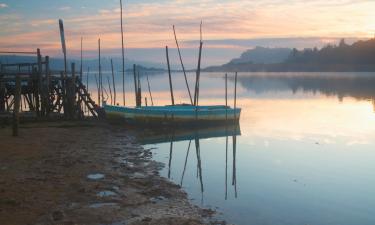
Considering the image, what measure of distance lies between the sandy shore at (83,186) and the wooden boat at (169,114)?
7.48m

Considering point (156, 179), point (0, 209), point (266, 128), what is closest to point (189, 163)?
point (156, 179)

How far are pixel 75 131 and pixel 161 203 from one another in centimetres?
1339

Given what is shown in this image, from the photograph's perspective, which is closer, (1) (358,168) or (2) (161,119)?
(1) (358,168)

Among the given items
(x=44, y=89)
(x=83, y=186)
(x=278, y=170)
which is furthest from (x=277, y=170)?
(x=44, y=89)

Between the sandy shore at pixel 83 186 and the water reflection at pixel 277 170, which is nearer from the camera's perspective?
the sandy shore at pixel 83 186

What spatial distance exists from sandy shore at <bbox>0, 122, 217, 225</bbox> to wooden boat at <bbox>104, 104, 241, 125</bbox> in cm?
748

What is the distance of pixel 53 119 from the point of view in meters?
26.6

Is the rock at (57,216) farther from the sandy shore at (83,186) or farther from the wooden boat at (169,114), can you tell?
the wooden boat at (169,114)

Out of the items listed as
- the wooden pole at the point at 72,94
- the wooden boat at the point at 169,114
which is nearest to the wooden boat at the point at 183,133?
the wooden boat at the point at 169,114

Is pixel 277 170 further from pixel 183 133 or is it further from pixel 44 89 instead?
pixel 44 89

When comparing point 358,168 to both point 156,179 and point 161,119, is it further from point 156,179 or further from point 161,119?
point 161,119

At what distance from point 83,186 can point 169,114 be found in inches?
639

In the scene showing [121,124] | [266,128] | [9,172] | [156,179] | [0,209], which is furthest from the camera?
[266,128]

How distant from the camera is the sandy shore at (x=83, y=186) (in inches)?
409
